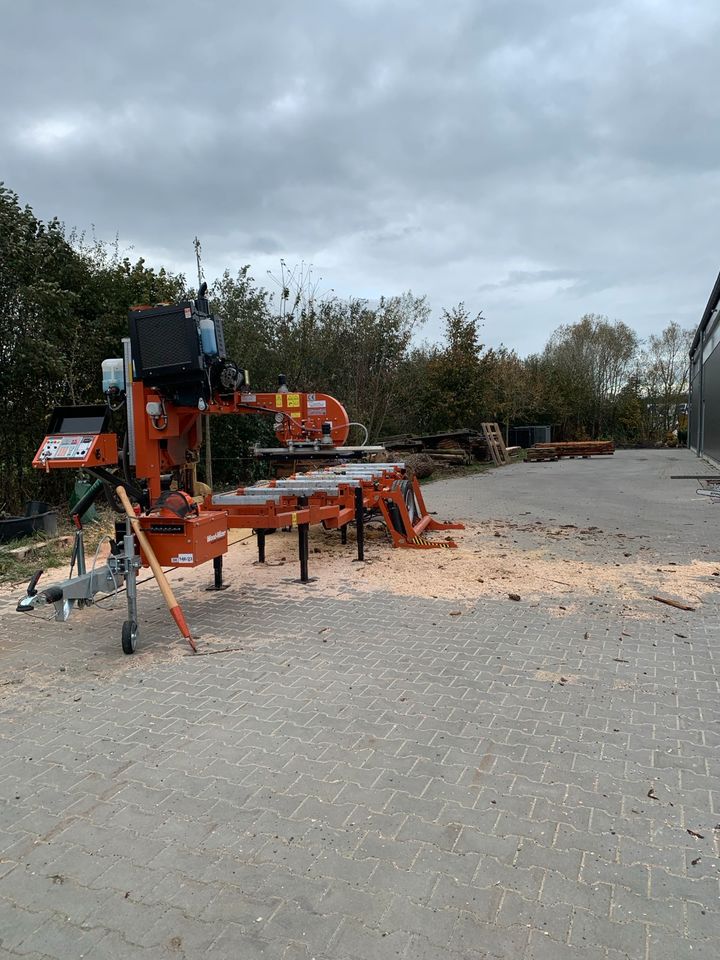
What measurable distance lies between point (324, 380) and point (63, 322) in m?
7.64

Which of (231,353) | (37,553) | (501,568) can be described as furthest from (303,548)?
(231,353)

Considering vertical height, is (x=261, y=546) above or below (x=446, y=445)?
below

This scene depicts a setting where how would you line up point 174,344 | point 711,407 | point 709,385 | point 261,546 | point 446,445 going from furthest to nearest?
point 709,385 → point 711,407 → point 446,445 → point 261,546 → point 174,344

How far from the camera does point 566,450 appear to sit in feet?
93.7

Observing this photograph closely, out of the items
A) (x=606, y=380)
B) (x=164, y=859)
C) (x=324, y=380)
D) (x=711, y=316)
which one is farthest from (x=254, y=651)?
(x=606, y=380)

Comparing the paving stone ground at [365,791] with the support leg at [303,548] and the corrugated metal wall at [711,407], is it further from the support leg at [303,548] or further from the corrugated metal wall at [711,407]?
the corrugated metal wall at [711,407]

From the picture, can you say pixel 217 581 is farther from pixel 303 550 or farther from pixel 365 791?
pixel 365 791

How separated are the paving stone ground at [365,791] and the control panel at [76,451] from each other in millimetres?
1437

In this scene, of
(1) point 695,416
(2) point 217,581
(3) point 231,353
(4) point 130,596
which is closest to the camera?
(4) point 130,596

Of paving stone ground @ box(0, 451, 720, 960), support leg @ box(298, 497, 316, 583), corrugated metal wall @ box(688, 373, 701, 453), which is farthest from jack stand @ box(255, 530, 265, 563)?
corrugated metal wall @ box(688, 373, 701, 453)

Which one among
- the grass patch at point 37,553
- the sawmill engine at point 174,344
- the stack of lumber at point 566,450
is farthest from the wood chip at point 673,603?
the stack of lumber at point 566,450

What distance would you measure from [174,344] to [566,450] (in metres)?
25.6

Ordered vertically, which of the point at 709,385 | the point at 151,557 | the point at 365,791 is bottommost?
the point at 365,791

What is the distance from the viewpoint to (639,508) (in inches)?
485
